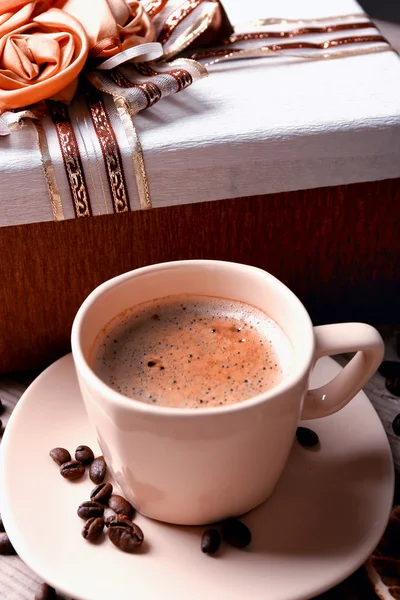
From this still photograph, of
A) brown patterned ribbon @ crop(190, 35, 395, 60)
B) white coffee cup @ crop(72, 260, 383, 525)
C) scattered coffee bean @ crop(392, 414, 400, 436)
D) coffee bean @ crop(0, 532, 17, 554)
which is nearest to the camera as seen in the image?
white coffee cup @ crop(72, 260, 383, 525)

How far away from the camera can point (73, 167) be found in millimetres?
769

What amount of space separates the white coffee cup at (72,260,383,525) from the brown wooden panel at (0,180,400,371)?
12 cm

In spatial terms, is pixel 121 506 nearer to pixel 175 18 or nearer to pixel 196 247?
pixel 196 247

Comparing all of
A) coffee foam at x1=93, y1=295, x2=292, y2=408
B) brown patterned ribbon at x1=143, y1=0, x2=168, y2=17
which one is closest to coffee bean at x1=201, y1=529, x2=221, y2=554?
coffee foam at x1=93, y1=295, x2=292, y2=408

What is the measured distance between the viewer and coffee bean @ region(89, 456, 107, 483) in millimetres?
706

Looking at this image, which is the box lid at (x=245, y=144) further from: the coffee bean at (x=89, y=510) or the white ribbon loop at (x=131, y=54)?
the coffee bean at (x=89, y=510)

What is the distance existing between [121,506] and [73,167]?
1.06ft

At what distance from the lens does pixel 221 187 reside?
806 millimetres

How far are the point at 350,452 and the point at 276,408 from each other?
0.17m

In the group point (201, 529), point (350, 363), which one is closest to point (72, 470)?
point (201, 529)

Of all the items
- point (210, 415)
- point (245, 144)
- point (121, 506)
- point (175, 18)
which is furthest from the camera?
point (175, 18)

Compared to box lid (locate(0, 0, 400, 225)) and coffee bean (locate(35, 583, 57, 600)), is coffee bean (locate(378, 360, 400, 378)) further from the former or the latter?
coffee bean (locate(35, 583, 57, 600))

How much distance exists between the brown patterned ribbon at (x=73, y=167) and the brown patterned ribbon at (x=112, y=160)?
0.03 m

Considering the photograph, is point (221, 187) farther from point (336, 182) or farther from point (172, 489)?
point (172, 489)
